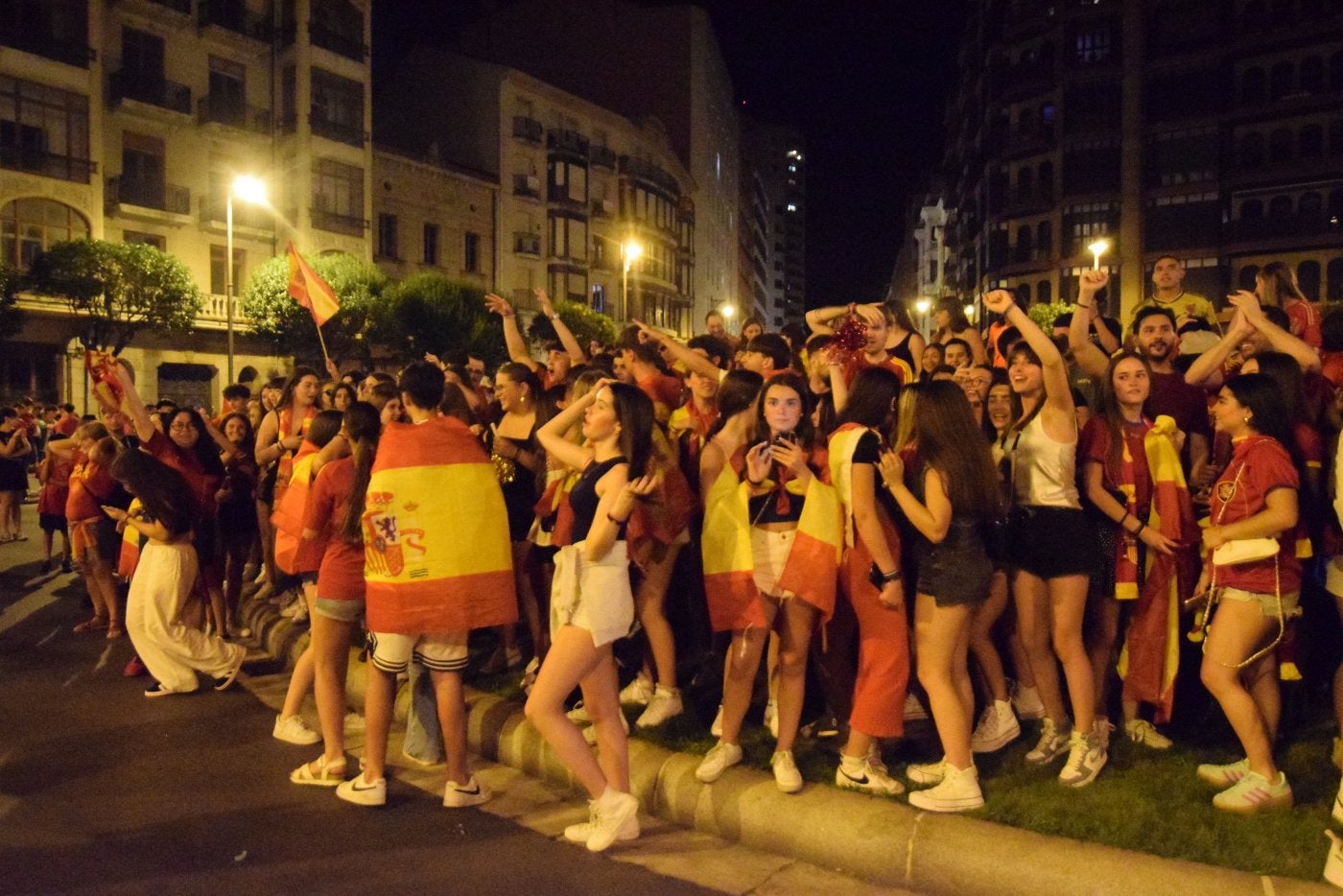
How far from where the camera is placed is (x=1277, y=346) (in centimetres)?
504

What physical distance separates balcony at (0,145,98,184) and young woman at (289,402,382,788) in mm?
30904

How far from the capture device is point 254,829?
471cm

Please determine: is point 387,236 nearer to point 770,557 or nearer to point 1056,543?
point 770,557

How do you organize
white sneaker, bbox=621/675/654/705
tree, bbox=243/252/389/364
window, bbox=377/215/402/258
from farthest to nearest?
window, bbox=377/215/402/258
tree, bbox=243/252/389/364
white sneaker, bbox=621/675/654/705

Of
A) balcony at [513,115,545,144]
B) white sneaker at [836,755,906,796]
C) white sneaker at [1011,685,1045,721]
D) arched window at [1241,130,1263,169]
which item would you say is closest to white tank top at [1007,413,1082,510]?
white sneaker at [1011,685,1045,721]

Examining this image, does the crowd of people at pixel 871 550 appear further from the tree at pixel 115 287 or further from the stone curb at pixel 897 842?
the tree at pixel 115 287

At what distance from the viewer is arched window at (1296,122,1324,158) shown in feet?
153

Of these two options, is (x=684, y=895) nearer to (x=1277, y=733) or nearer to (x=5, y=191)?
(x=1277, y=733)

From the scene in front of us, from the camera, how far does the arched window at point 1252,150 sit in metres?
48.0

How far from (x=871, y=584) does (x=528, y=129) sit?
5016 centimetres

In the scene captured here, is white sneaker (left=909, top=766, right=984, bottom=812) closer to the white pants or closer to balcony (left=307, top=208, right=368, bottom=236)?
the white pants

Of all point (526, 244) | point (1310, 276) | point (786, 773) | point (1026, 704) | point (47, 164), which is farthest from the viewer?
point (526, 244)

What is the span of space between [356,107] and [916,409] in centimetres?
4058

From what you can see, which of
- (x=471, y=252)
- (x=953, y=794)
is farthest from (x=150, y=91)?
(x=953, y=794)
